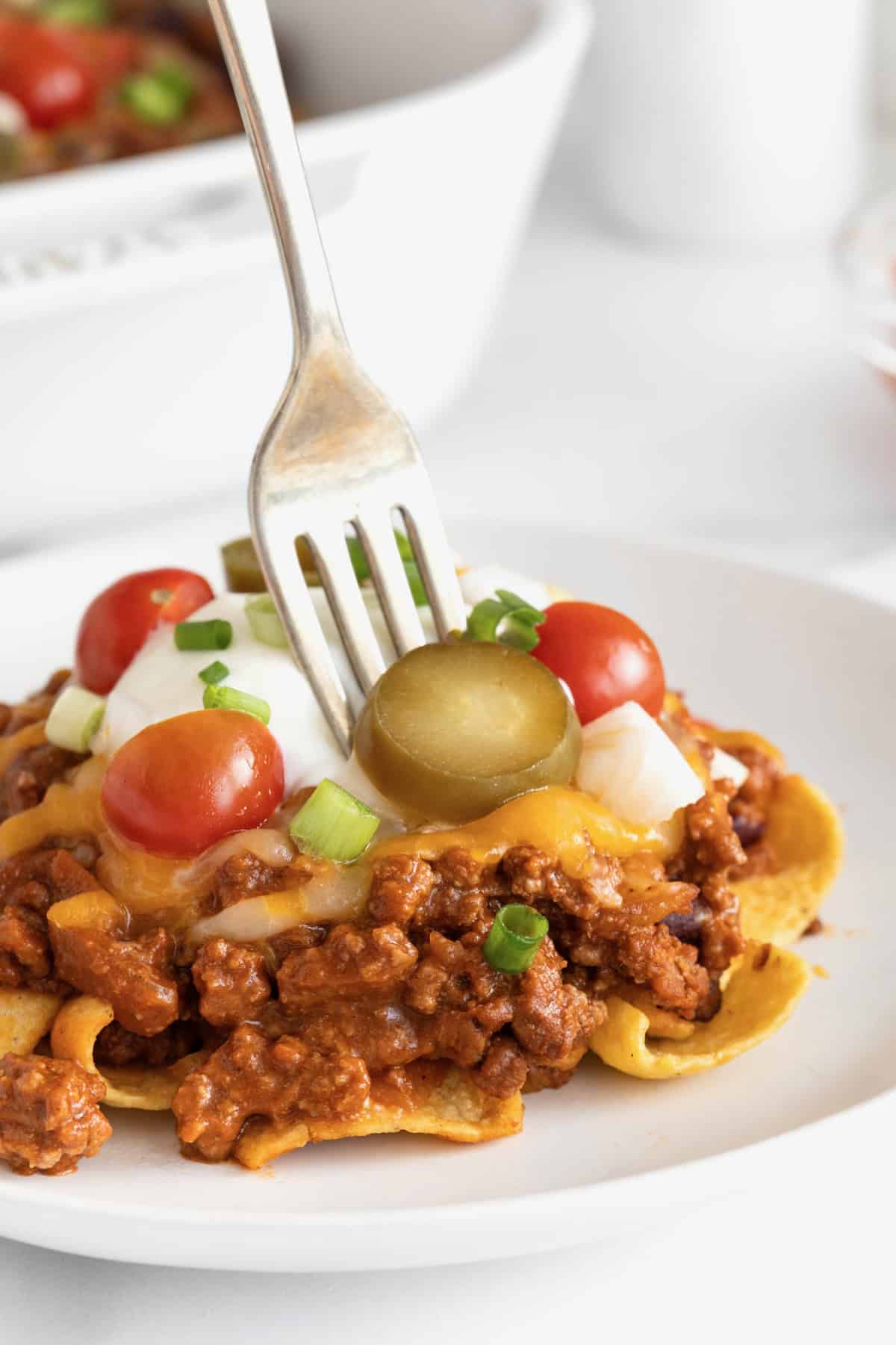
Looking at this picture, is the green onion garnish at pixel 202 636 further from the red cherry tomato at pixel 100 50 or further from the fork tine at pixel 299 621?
the red cherry tomato at pixel 100 50

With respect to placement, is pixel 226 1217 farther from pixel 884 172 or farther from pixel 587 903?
pixel 884 172

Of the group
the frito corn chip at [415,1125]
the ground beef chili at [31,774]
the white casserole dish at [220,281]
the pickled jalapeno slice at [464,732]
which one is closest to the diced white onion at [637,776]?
the pickled jalapeno slice at [464,732]

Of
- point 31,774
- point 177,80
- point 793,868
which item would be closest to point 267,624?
point 31,774

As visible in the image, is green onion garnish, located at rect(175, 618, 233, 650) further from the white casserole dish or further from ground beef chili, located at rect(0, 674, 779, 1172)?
the white casserole dish

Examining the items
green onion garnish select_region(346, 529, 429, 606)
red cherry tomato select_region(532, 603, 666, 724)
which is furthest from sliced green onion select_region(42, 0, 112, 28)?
red cherry tomato select_region(532, 603, 666, 724)

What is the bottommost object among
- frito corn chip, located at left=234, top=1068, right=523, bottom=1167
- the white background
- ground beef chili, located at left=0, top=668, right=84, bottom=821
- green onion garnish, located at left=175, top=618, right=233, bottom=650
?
the white background

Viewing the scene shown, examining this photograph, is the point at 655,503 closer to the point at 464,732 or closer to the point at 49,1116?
the point at 464,732
